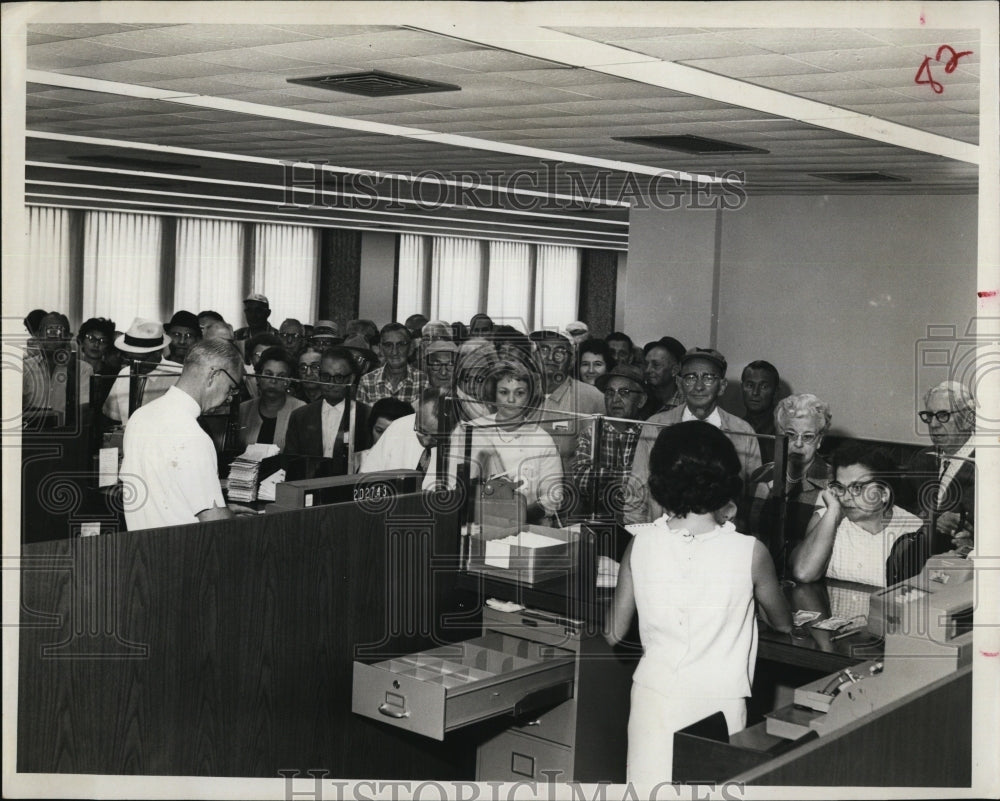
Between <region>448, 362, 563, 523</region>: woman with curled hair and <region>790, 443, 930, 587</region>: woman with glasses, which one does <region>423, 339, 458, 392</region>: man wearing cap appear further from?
<region>790, 443, 930, 587</region>: woman with glasses

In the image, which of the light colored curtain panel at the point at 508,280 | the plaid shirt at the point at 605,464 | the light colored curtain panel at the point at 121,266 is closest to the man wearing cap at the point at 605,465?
the plaid shirt at the point at 605,464

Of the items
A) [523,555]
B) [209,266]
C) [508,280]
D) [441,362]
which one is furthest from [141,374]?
[508,280]

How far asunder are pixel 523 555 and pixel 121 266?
9.60 metres

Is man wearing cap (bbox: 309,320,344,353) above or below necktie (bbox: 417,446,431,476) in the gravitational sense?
above

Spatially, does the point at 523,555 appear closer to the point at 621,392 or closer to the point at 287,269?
the point at 621,392

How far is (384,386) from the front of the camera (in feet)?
16.9

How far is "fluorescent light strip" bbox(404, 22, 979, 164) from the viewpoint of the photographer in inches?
96.1

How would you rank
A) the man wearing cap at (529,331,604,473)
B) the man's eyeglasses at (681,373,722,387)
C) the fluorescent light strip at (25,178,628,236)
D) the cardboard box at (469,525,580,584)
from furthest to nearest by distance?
the fluorescent light strip at (25,178,628,236) → the man wearing cap at (529,331,604,473) → the man's eyeglasses at (681,373,722,387) → the cardboard box at (469,525,580,584)

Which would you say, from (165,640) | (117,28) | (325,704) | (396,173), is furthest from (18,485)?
(396,173)

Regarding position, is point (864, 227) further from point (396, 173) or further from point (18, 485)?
point (18, 485)

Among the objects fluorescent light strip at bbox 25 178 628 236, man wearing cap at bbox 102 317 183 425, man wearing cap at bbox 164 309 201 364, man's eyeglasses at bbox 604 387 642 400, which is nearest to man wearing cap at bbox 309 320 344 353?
man wearing cap at bbox 164 309 201 364

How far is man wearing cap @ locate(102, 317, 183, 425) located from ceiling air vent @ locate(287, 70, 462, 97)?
5.16ft

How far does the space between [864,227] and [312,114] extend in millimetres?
3391

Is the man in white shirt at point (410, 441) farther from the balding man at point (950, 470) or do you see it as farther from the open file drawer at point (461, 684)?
the balding man at point (950, 470)
